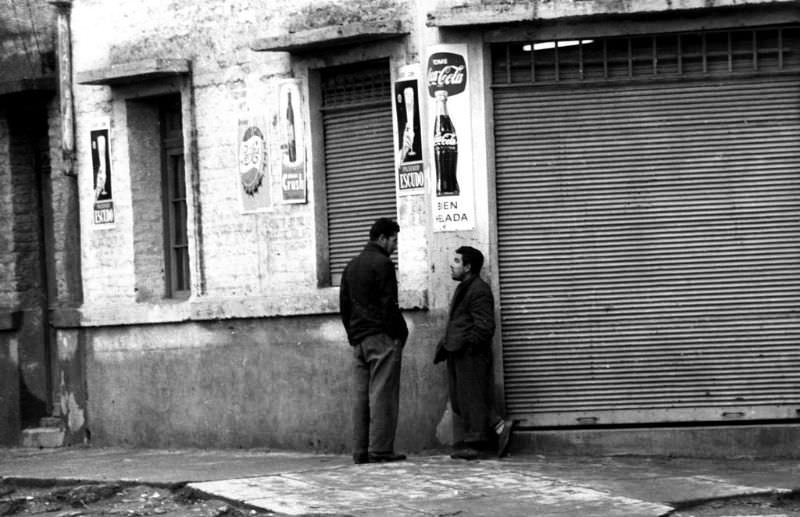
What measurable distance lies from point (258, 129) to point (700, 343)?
4557 mm

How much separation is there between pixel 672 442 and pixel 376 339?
2525mm

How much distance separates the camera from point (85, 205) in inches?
677

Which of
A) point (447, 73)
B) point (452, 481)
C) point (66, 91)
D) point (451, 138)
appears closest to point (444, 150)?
point (451, 138)

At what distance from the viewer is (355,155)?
49.2ft

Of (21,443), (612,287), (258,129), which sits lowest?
(21,443)

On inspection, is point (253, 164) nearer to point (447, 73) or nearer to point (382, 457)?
point (447, 73)

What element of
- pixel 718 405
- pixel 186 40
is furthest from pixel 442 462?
pixel 186 40

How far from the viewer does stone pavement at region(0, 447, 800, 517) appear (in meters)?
10.9

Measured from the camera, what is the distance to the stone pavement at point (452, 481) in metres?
10.9

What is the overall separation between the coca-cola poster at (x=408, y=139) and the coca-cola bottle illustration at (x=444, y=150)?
0.23m

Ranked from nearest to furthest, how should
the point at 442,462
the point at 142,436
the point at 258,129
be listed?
the point at 442,462 → the point at 258,129 → the point at 142,436

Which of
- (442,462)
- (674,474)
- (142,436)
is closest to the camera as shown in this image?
(674,474)

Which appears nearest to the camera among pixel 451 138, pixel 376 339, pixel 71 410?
pixel 376 339

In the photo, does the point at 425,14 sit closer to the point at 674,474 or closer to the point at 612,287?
the point at 612,287
